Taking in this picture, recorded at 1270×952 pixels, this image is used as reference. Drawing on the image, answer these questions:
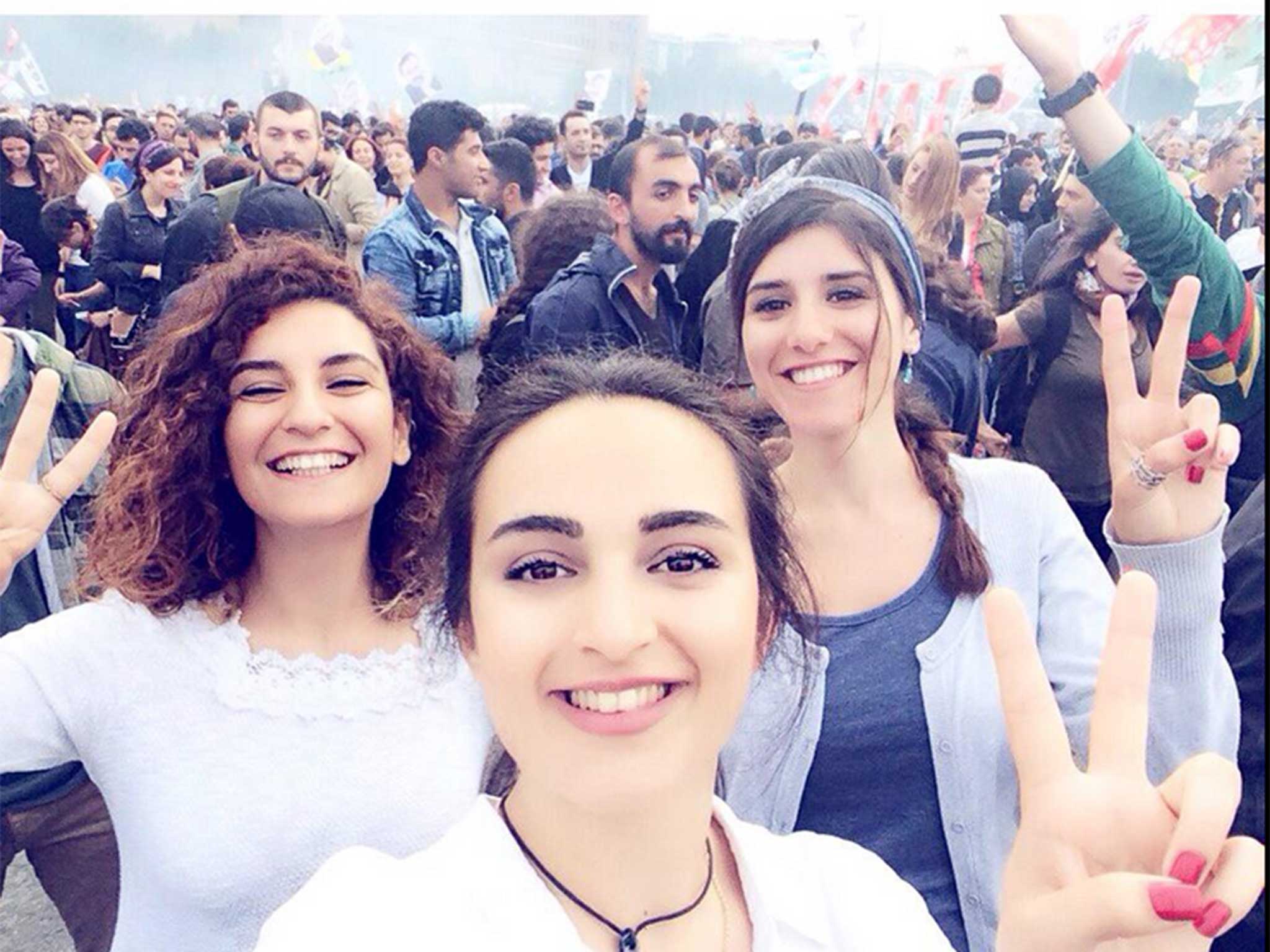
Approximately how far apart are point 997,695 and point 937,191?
130 inches

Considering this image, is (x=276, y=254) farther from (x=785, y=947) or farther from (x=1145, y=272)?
(x=1145, y=272)

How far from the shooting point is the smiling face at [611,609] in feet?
3.68

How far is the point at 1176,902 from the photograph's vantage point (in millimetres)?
968

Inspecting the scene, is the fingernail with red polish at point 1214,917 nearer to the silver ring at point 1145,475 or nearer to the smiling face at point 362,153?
the silver ring at point 1145,475

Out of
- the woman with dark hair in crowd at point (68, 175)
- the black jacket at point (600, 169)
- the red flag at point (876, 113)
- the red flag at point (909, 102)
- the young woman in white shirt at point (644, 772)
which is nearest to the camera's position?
the young woman in white shirt at point (644, 772)

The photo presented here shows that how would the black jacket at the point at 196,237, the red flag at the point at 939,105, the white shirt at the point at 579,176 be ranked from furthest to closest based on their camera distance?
1. the red flag at the point at 939,105
2. the white shirt at the point at 579,176
3. the black jacket at the point at 196,237

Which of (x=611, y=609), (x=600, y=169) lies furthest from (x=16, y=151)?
(x=611, y=609)

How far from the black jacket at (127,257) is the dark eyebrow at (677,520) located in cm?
521

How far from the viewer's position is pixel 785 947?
47.5 inches

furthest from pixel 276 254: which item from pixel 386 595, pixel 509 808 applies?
pixel 509 808

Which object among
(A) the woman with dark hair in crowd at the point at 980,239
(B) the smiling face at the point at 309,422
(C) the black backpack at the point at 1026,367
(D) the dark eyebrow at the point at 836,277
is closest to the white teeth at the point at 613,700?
(B) the smiling face at the point at 309,422

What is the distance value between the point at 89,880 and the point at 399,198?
7435 millimetres

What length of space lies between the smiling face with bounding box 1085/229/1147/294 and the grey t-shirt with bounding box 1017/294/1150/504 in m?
0.16

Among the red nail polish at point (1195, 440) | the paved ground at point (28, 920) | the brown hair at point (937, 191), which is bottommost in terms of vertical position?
the paved ground at point (28, 920)
